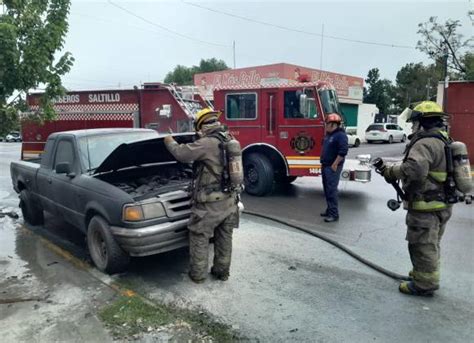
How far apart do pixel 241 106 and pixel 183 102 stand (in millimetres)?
2409

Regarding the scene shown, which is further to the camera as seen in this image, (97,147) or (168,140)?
(97,147)

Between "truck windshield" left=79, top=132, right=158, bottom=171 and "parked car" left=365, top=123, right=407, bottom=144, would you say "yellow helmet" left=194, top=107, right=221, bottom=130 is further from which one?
"parked car" left=365, top=123, right=407, bottom=144

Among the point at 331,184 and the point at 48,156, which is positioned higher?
the point at 48,156

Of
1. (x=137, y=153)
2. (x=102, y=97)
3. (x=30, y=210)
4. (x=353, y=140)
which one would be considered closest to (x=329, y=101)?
(x=137, y=153)

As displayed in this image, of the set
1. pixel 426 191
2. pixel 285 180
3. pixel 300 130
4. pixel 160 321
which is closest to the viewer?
pixel 160 321

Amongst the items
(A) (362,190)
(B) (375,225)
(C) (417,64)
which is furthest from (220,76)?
(C) (417,64)

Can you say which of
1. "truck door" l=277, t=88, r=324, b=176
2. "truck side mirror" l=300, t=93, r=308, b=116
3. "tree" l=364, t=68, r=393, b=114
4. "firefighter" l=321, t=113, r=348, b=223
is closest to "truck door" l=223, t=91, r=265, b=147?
"truck door" l=277, t=88, r=324, b=176

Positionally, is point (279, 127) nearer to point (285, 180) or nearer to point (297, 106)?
point (297, 106)

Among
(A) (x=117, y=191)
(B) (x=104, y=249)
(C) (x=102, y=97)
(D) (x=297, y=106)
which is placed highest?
(C) (x=102, y=97)

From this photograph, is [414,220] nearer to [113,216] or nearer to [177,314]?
[177,314]

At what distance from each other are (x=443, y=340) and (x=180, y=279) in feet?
8.63

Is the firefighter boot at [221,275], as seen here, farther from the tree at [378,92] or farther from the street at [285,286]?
the tree at [378,92]

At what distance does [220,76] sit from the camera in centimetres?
3072

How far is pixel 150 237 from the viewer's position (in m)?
4.30
